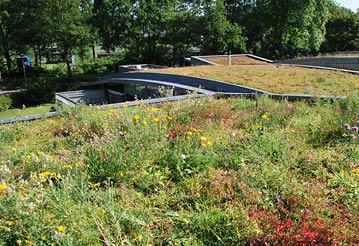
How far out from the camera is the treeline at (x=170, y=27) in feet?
90.8

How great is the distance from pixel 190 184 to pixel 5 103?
69.8ft

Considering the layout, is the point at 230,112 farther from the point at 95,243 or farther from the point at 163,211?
the point at 95,243

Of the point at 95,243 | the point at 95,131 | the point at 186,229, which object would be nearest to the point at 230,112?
the point at 95,131

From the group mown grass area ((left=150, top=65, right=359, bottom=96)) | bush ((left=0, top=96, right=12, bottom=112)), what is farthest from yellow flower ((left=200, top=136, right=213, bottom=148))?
bush ((left=0, top=96, right=12, bottom=112))

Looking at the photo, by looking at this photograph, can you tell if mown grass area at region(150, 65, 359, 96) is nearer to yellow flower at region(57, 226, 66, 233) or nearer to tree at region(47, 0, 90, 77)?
yellow flower at region(57, 226, 66, 233)

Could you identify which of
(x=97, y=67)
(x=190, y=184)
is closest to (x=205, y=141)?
(x=190, y=184)

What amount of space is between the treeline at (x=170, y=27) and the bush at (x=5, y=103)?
24.0 ft

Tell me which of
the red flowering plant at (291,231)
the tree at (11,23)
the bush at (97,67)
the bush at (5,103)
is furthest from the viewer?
the bush at (97,67)

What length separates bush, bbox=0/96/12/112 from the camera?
21077 millimetres

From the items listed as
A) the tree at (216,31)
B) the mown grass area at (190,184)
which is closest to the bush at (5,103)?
the tree at (216,31)

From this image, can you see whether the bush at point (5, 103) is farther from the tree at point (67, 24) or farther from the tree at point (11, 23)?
the tree at point (11, 23)

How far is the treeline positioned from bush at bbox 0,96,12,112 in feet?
24.0

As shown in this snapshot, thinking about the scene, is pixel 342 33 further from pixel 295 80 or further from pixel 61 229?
pixel 61 229

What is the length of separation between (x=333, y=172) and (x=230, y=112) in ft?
9.80
